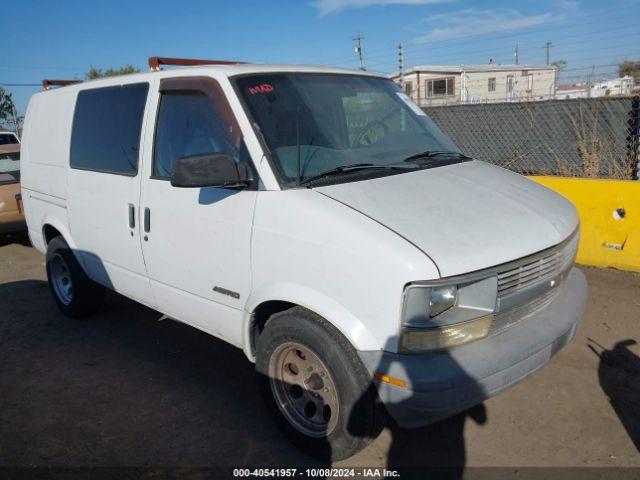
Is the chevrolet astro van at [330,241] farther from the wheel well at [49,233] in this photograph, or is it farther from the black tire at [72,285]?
the wheel well at [49,233]

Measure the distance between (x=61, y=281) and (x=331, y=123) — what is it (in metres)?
3.44

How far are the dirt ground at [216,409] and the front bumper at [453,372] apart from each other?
609 mm

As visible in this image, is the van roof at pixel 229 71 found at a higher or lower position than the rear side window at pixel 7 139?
higher

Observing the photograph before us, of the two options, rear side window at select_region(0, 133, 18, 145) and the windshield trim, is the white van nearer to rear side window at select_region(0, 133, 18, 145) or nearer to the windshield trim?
rear side window at select_region(0, 133, 18, 145)

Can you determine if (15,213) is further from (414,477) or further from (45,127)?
(414,477)

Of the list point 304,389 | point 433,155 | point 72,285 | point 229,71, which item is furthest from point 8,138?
point 304,389

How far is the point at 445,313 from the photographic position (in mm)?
2416

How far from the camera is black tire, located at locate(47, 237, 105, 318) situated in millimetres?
4812

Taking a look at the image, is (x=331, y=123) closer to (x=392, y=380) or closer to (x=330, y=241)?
(x=330, y=241)

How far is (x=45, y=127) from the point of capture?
16.5 feet

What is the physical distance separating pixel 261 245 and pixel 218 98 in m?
0.97

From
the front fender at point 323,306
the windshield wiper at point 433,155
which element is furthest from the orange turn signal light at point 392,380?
the windshield wiper at point 433,155

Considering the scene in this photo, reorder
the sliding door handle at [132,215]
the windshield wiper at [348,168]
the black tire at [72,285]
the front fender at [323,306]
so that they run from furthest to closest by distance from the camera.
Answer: the black tire at [72,285]
the sliding door handle at [132,215]
the windshield wiper at [348,168]
the front fender at [323,306]

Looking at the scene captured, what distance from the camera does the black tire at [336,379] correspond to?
255 cm
